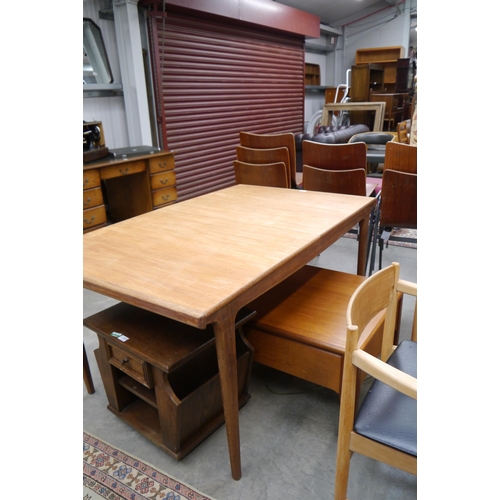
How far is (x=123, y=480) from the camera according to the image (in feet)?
4.54

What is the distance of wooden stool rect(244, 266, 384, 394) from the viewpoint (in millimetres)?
1418

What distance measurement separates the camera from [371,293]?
3.73 ft

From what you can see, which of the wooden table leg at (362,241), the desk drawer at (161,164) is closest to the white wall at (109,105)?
the desk drawer at (161,164)

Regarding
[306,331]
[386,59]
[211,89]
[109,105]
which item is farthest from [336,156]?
→ [386,59]

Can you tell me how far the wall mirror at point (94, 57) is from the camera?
3.84 m

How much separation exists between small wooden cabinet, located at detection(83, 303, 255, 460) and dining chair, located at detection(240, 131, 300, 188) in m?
1.72

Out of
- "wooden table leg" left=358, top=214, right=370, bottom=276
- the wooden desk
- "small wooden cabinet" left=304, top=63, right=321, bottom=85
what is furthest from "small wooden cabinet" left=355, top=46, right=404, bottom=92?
"wooden table leg" left=358, top=214, right=370, bottom=276

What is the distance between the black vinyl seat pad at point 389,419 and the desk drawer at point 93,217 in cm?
276

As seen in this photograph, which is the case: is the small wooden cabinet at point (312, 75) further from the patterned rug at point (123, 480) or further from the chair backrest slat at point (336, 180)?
the patterned rug at point (123, 480)

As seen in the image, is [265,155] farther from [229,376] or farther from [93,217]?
[229,376]

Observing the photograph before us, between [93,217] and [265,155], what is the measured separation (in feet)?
4.96

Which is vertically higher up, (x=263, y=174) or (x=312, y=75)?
(x=312, y=75)
